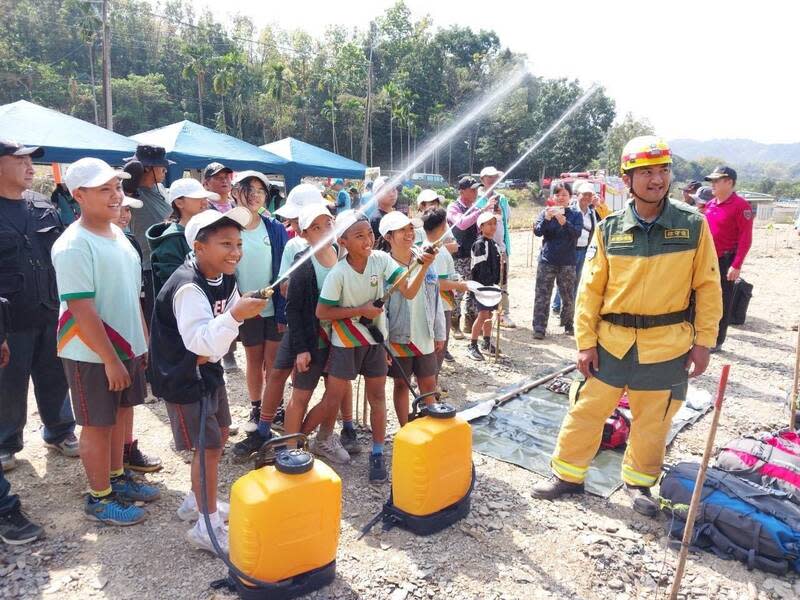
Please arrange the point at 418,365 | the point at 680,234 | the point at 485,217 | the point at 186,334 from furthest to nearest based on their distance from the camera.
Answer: the point at 485,217, the point at 418,365, the point at 680,234, the point at 186,334

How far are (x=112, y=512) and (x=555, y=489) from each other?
A: 2889mm

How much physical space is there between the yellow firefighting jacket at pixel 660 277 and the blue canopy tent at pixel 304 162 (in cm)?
1077

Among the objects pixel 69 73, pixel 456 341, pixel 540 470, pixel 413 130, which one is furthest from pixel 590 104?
pixel 69 73

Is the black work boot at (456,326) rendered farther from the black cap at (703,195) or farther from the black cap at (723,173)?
the black cap at (703,195)

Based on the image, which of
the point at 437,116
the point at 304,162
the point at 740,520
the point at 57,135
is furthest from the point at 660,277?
the point at 437,116

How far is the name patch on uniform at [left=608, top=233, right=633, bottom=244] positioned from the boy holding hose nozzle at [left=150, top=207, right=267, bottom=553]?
2214 millimetres

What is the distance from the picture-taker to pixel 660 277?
3184 millimetres

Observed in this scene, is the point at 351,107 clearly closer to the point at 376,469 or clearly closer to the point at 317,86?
the point at 317,86

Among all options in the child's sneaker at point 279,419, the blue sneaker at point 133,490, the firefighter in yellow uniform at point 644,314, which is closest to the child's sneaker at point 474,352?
the child's sneaker at point 279,419

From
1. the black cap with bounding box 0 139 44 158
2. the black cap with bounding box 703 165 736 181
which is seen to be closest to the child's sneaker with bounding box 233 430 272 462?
the black cap with bounding box 0 139 44 158

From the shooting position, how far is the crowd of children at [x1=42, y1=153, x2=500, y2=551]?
105 inches

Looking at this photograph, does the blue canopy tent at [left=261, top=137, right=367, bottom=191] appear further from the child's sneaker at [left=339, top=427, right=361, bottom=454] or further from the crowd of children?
the child's sneaker at [left=339, top=427, right=361, bottom=454]

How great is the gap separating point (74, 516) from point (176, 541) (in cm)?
78

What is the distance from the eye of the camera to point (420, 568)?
2.92 metres
